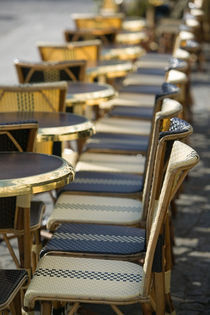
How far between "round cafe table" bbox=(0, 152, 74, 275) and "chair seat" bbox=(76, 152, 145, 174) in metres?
1.27

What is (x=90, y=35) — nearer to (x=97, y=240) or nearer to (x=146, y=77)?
(x=146, y=77)

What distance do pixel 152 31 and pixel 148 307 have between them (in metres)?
10.4

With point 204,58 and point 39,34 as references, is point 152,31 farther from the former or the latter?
point 39,34

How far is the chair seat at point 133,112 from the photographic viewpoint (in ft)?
18.6

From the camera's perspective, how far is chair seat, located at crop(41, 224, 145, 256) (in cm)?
299

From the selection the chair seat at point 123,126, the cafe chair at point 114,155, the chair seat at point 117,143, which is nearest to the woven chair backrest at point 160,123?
the cafe chair at point 114,155

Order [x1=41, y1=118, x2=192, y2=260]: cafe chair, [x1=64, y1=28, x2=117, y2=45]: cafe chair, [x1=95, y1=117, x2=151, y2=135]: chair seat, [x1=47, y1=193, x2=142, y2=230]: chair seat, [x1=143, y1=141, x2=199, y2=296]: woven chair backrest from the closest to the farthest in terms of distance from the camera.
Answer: [x1=143, y1=141, x2=199, y2=296]: woven chair backrest, [x1=41, y1=118, x2=192, y2=260]: cafe chair, [x1=47, y1=193, x2=142, y2=230]: chair seat, [x1=95, y1=117, x2=151, y2=135]: chair seat, [x1=64, y1=28, x2=117, y2=45]: cafe chair

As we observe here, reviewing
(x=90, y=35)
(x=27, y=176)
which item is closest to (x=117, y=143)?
(x=27, y=176)

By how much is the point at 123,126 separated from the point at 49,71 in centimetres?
79

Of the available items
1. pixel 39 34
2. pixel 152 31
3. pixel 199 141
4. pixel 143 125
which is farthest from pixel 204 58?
pixel 143 125

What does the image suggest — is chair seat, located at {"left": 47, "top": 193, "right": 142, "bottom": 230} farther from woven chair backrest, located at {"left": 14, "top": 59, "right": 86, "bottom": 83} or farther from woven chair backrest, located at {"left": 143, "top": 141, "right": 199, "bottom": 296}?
woven chair backrest, located at {"left": 14, "top": 59, "right": 86, "bottom": 83}

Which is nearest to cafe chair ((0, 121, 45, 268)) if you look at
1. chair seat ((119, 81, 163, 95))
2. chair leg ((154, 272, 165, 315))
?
chair leg ((154, 272, 165, 315))

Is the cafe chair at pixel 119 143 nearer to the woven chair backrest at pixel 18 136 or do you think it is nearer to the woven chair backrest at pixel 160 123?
the woven chair backrest at pixel 160 123

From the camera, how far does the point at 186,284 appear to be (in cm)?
397
